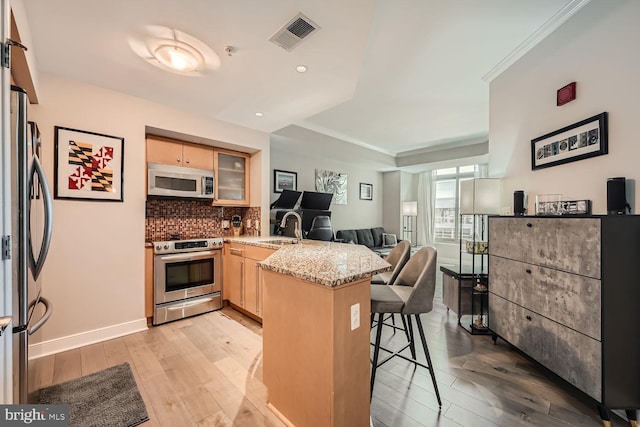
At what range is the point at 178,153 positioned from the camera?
3.20 m

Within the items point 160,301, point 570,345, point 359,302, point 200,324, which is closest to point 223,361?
point 200,324

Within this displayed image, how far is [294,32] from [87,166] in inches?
91.1

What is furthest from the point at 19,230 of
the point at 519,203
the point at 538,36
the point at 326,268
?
the point at 538,36

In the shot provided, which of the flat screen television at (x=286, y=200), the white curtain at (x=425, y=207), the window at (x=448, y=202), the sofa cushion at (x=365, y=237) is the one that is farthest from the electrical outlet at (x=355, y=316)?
the white curtain at (x=425, y=207)

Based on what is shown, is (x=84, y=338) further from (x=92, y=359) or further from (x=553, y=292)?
(x=553, y=292)

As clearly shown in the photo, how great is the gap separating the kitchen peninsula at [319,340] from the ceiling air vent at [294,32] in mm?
1533

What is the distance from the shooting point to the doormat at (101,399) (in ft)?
5.06

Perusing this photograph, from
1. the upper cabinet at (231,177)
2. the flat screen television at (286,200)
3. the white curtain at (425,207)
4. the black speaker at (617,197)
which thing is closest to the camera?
the black speaker at (617,197)

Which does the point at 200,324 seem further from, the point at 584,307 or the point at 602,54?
the point at 602,54

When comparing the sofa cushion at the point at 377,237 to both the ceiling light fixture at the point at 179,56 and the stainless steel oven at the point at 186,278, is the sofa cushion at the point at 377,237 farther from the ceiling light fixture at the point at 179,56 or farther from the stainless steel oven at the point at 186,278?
the ceiling light fixture at the point at 179,56

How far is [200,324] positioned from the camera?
9.52 feet

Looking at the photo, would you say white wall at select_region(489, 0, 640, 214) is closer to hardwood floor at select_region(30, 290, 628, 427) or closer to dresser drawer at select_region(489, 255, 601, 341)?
dresser drawer at select_region(489, 255, 601, 341)

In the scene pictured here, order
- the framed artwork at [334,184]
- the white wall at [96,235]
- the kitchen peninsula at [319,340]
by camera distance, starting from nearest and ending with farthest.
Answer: the kitchen peninsula at [319,340], the white wall at [96,235], the framed artwork at [334,184]

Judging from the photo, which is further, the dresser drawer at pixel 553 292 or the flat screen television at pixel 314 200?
the flat screen television at pixel 314 200
